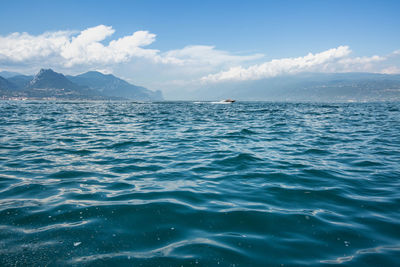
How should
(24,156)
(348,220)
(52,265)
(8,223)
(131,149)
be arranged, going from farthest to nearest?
1. (131,149)
2. (24,156)
3. (348,220)
4. (8,223)
5. (52,265)

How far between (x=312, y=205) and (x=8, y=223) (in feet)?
23.7

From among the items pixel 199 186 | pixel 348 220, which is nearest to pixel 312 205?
pixel 348 220

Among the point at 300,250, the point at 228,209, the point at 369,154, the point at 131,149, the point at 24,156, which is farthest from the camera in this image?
the point at 131,149

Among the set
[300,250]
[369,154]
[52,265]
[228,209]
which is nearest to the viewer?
[52,265]

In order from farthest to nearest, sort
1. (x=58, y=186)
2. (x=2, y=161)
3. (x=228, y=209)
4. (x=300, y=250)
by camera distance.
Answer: (x=2, y=161), (x=58, y=186), (x=228, y=209), (x=300, y=250)

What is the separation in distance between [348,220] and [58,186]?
833 cm

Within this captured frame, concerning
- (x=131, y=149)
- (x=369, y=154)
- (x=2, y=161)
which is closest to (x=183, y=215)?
(x=131, y=149)

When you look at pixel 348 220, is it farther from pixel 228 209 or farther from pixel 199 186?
pixel 199 186

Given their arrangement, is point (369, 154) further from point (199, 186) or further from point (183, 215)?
point (183, 215)

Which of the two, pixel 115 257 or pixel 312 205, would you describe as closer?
pixel 115 257

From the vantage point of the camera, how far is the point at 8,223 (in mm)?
4676

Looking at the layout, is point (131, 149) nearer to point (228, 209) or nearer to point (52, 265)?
point (228, 209)

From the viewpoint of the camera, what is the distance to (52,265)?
3434mm

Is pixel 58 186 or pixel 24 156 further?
pixel 24 156
